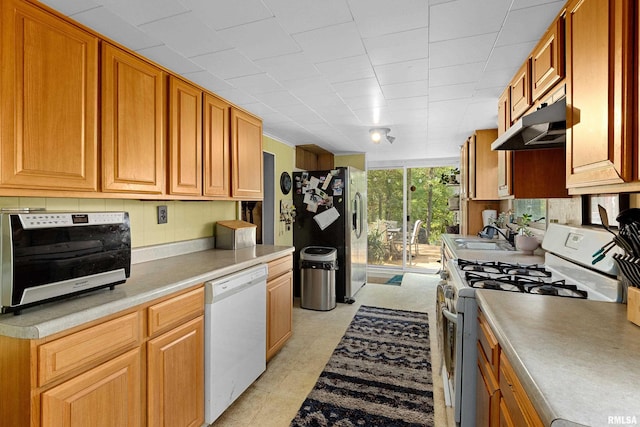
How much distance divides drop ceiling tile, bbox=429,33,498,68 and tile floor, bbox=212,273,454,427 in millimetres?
2121

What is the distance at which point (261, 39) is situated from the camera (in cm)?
164

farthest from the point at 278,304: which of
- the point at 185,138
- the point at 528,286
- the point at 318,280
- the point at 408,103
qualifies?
the point at 408,103

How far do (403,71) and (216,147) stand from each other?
57.5 inches

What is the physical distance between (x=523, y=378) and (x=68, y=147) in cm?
190

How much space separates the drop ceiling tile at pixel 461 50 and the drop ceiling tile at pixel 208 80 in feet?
4.54

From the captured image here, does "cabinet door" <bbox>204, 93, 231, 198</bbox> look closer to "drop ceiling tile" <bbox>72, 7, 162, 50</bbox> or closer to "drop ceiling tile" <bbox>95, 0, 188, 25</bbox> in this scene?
"drop ceiling tile" <bbox>72, 7, 162, 50</bbox>

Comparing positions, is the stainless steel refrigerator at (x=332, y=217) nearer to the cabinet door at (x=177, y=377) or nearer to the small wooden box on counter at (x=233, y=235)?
the small wooden box on counter at (x=233, y=235)

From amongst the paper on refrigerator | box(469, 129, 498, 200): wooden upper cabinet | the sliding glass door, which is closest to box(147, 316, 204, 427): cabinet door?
the paper on refrigerator

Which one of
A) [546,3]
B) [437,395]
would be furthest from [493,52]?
[437,395]

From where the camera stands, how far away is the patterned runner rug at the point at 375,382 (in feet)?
6.19

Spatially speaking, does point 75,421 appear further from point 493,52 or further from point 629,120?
point 493,52

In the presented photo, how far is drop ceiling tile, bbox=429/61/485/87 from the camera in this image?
1.95 metres

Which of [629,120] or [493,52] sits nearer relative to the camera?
[629,120]

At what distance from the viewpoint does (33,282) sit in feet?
3.69
